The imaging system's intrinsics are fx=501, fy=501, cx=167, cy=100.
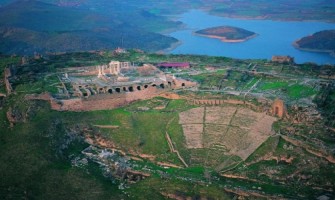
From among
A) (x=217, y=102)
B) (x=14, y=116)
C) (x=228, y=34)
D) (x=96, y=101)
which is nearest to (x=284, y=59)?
(x=217, y=102)

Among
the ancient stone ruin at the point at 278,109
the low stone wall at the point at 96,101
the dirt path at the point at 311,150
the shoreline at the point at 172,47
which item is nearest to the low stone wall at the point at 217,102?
the ancient stone ruin at the point at 278,109

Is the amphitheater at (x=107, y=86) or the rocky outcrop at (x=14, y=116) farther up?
the amphitheater at (x=107, y=86)

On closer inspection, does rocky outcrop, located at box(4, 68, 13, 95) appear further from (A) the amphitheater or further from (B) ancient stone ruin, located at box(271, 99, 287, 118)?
(B) ancient stone ruin, located at box(271, 99, 287, 118)

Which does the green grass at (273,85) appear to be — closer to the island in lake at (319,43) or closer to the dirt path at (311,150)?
the dirt path at (311,150)

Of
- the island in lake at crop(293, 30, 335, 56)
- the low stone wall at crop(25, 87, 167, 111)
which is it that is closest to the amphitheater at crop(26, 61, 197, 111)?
the low stone wall at crop(25, 87, 167, 111)

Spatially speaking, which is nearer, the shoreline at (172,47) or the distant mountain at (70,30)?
the shoreline at (172,47)

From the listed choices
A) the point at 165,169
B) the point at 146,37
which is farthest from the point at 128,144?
the point at 146,37
